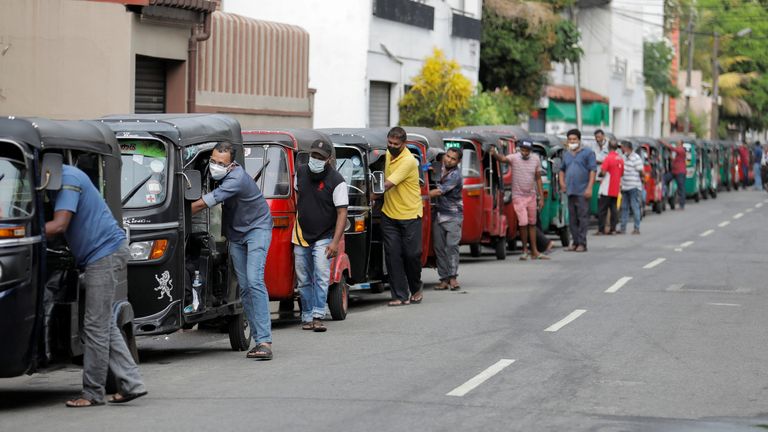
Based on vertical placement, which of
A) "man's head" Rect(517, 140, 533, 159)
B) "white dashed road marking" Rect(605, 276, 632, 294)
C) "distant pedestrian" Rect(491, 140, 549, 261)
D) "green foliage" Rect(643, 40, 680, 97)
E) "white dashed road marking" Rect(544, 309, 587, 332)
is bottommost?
"white dashed road marking" Rect(605, 276, 632, 294)

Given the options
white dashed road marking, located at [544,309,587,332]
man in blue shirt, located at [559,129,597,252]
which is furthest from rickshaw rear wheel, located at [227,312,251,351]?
man in blue shirt, located at [559,129,597,252]

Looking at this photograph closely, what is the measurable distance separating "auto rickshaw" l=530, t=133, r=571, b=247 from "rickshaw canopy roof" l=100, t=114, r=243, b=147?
44.6 feet

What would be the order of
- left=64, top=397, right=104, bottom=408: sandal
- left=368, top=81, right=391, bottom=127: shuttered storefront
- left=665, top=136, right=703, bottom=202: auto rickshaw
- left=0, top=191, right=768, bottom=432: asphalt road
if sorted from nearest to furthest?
left=0, top=191, right=768, bottom=432: asphalt road
left=64, top=397, right=104, bottom=408: sandal
left=368, top=81, right=391, bottom=127: shuttered storefront
left=665, top=136, right=703, bottom=202: auto rickshaw

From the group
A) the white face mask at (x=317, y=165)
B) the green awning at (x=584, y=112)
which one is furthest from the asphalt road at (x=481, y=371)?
the green awning at (x=584, y=112)

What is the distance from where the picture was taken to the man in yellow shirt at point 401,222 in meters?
16.9

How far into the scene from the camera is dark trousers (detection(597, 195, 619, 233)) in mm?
29938

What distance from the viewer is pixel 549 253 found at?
25406mm

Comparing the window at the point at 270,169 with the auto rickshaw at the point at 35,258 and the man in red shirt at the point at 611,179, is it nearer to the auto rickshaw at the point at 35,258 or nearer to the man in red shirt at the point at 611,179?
the auto rickshaw at the point at 35,258

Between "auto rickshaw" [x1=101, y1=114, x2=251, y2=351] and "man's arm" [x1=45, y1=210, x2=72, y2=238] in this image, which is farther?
"auto rickshaw" [x1=101, y1=114, x2=251, y2=351]

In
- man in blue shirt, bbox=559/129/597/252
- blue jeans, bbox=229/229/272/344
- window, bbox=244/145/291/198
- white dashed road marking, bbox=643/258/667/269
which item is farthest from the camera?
man in blue shirt, bbox=559/129/597/252

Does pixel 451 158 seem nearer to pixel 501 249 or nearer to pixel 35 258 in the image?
pixel 501 249

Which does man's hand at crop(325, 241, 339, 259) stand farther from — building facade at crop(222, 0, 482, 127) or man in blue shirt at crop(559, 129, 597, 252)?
building facade at crop(222, 0, 482, 127)

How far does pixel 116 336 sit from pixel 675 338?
6056 mm

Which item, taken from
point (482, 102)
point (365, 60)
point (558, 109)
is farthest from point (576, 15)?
point (365, 60)
